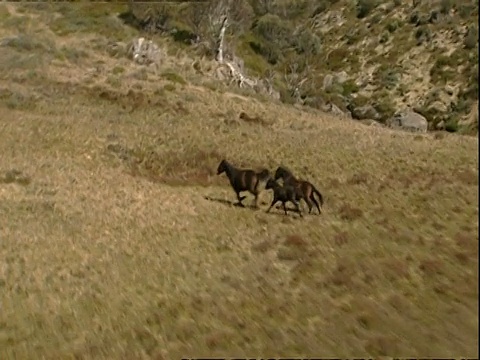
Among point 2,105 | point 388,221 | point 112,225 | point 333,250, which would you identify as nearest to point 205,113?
point 2,105

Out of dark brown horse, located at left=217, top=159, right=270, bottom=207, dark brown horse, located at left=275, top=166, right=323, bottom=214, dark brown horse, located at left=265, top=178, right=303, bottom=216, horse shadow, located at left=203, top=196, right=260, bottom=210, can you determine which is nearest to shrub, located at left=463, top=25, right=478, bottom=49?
dark brown horse, located at left=275, top=166, right=323, bottom=214

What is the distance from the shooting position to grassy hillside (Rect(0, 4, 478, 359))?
4031 millimetres

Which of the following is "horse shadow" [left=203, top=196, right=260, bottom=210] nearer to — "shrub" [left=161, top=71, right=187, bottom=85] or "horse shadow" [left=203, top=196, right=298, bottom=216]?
"horse shadow" [left=203, top=196, right=298, bottom=216]

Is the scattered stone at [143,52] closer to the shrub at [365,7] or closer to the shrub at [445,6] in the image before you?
the shrub at [445,6]

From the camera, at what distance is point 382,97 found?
41719 millimetres

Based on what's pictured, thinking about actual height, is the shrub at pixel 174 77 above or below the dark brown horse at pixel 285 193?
below

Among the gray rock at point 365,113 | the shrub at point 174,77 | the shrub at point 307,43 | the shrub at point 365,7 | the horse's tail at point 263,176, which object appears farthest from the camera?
the shrub at point 365,7

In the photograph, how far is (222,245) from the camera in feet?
38.1

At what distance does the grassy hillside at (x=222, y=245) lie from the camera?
403 centimetres

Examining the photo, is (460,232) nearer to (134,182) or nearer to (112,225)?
(112,225)

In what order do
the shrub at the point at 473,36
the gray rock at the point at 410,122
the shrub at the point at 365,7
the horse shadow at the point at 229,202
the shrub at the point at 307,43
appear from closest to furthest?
the shrub at the point at 473,36, the horse shadow at the point at 229,202, the gray rock at the point at 410,122, the shrub at the point at 307,43, the shrub at the point at 365,7

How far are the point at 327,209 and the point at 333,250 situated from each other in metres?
4.35

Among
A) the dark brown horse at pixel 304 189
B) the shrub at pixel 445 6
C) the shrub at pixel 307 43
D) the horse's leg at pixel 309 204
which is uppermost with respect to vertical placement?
the shrub at pixel 445 6

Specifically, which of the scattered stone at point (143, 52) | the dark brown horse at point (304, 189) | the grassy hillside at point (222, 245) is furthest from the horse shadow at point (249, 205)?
the scattered stone at point (143, 52)
